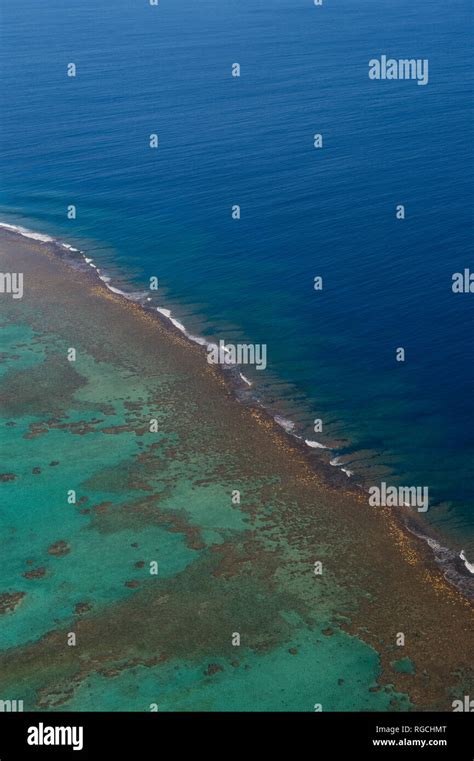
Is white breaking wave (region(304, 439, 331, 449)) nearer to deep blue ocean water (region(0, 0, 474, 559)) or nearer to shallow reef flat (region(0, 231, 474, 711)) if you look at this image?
deep blue ocean water (region(0, 0, 474, 559))

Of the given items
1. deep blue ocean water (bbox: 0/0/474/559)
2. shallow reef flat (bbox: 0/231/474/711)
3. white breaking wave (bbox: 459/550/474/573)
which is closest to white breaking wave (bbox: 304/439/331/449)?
deep blue ocean water (bbox: 0/0/474/559)

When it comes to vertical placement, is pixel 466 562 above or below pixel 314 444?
below

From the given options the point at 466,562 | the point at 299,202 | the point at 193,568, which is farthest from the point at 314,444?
the point at 299,202

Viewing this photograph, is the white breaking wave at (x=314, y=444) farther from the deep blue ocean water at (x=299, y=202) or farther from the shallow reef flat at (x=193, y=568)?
the shallow reef flat at (x=193, y=568)

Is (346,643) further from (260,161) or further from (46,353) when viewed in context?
(260,161)

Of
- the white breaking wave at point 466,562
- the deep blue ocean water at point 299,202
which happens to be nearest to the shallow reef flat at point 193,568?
the white breaking wave at point 466,562

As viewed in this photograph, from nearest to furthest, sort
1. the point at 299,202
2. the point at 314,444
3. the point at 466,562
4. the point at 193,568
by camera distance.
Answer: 1. the point at 193,568
2. the point at 466,562
3. the point at 314,444
4. the point at 299,202

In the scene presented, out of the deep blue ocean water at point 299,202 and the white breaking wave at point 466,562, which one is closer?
the white breaking wave at point 466,562

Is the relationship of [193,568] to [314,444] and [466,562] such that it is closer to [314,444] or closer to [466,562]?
[314,444]
